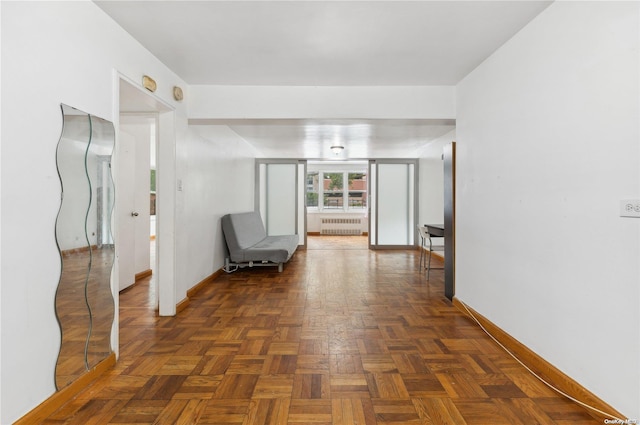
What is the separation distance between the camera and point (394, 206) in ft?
23.0

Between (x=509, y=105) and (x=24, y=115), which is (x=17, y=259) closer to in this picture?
(x=24, y=115)

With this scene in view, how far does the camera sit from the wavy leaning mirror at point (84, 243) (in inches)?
65.3

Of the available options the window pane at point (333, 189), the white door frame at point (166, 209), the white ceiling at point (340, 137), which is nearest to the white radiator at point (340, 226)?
the window pane at point (333, 189)

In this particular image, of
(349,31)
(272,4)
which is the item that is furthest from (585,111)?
(272,4)

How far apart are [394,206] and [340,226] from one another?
112 inches

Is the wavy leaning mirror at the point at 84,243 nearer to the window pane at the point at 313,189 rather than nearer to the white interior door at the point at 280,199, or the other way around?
the white interior door at the point at 280,199

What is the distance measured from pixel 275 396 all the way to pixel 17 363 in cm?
122

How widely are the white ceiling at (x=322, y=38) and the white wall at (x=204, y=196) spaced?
0.63 meters

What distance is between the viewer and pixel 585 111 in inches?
65.2

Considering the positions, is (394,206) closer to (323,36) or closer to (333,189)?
(333,189)

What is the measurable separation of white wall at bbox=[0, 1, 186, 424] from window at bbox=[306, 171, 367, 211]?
8121 millimetres

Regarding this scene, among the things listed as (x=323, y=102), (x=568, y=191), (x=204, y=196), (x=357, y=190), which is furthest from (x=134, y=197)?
(x=357, y=190)

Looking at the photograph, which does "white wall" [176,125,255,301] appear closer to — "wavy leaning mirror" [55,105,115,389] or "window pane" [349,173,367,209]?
"wavy leaning mirror" [55,105,115,389]

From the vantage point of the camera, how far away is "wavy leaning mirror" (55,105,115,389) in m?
1.66
